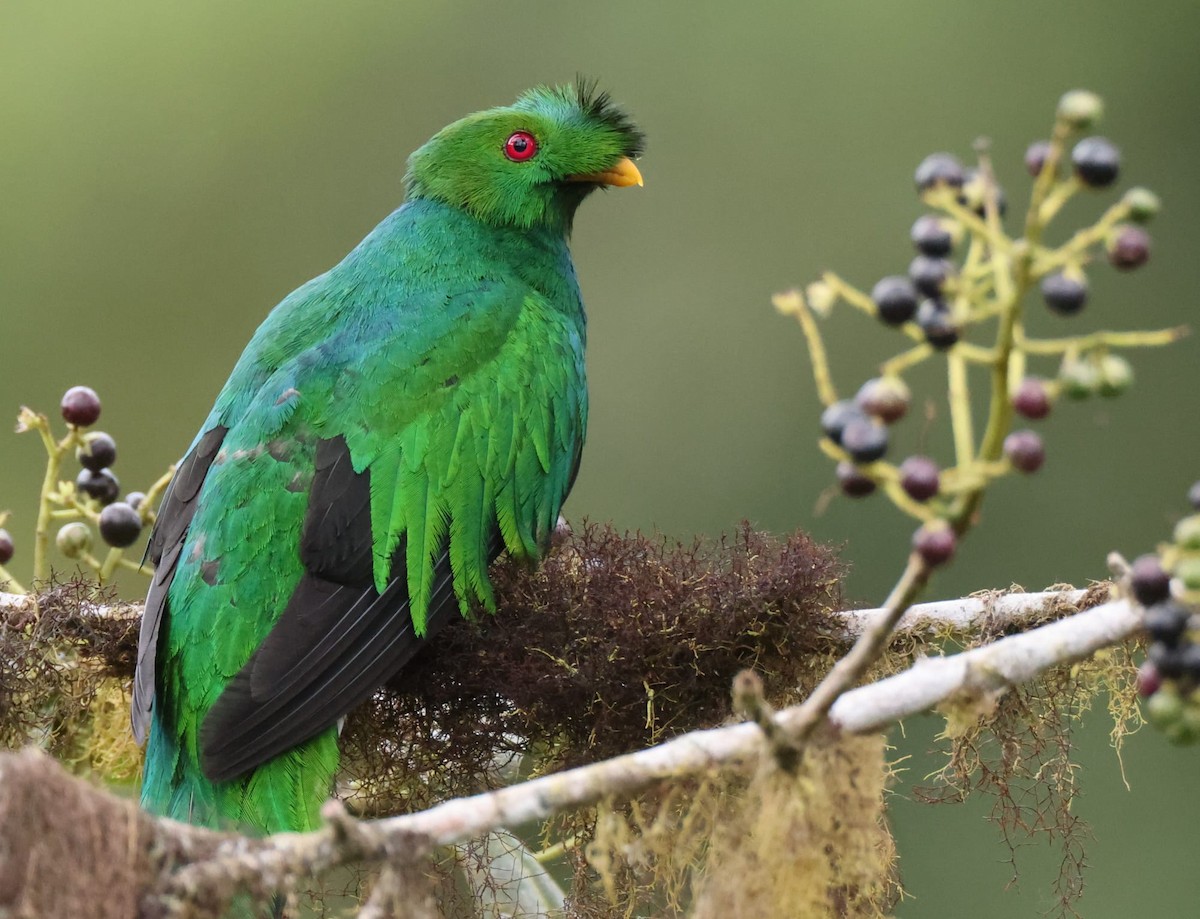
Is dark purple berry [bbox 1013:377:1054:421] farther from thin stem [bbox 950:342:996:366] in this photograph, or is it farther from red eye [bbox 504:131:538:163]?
red eye [bbox 504:131:538:163]

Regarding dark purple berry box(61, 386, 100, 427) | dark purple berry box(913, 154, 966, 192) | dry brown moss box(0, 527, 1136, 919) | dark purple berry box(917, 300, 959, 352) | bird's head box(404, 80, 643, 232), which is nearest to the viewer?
dark purple berry box(917, 300, 959, 352)

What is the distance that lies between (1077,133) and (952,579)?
264 inches

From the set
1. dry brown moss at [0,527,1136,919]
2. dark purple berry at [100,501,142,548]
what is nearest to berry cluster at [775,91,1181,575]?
dry brown moss at [0,527,1136,919]

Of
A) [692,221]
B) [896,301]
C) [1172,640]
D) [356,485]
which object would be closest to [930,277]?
[896,301]

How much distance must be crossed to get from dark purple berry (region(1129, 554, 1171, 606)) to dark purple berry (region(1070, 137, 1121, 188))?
406mm

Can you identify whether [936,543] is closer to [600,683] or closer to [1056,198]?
[1056,198]

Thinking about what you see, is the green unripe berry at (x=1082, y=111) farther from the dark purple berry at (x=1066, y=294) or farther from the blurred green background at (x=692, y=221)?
the blurred green background at (x=692, y=221)

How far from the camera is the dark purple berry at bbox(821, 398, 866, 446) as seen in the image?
1.55m

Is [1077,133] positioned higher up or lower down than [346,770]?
higher up

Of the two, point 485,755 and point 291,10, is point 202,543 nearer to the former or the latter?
point 485,755

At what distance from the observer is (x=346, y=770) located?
3.15 meters

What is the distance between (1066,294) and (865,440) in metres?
0.23

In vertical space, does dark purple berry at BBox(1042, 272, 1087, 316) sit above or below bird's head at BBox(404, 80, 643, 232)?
below

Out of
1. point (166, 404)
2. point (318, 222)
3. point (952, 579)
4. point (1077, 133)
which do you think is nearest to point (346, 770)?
point (1077, 133)
